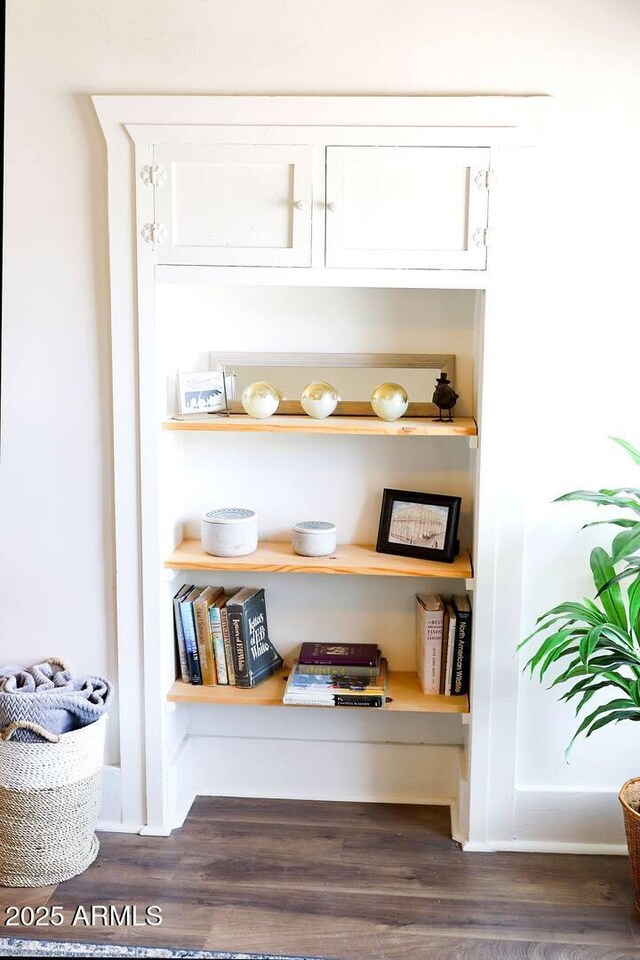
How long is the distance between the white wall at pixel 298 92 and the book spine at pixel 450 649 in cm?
21

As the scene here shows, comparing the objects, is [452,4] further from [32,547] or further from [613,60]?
[32,547]

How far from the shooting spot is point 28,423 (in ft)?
9.08

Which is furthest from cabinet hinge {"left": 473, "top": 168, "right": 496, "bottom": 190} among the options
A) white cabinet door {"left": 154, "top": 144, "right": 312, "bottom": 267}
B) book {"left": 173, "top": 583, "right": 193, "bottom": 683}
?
book {"left": 173, "top": 583, "right": 193, "bottom": 683}

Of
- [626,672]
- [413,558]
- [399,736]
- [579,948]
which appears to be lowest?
[579,948]

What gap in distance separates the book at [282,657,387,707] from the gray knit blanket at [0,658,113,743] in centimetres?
52

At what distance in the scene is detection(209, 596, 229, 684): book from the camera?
9.45 ft

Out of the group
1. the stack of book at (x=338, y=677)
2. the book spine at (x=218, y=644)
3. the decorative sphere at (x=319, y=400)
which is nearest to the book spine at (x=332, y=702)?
the stack of book at (x=338, y=677)

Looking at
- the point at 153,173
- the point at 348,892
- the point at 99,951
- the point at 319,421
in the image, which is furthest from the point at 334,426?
the point at 99,951

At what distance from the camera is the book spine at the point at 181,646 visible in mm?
2879

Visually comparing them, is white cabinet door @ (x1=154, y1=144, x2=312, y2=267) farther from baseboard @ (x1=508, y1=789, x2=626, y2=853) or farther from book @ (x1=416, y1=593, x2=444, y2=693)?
baseboard @ (x1=508, y1=789, x2=626, y2=853)

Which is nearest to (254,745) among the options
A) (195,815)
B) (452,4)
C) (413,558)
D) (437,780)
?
(195,815)

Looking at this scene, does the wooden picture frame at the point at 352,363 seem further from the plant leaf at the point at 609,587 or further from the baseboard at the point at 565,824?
the baseboard at the point at 565,824

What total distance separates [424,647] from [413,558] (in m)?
0.26

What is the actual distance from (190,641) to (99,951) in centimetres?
87
